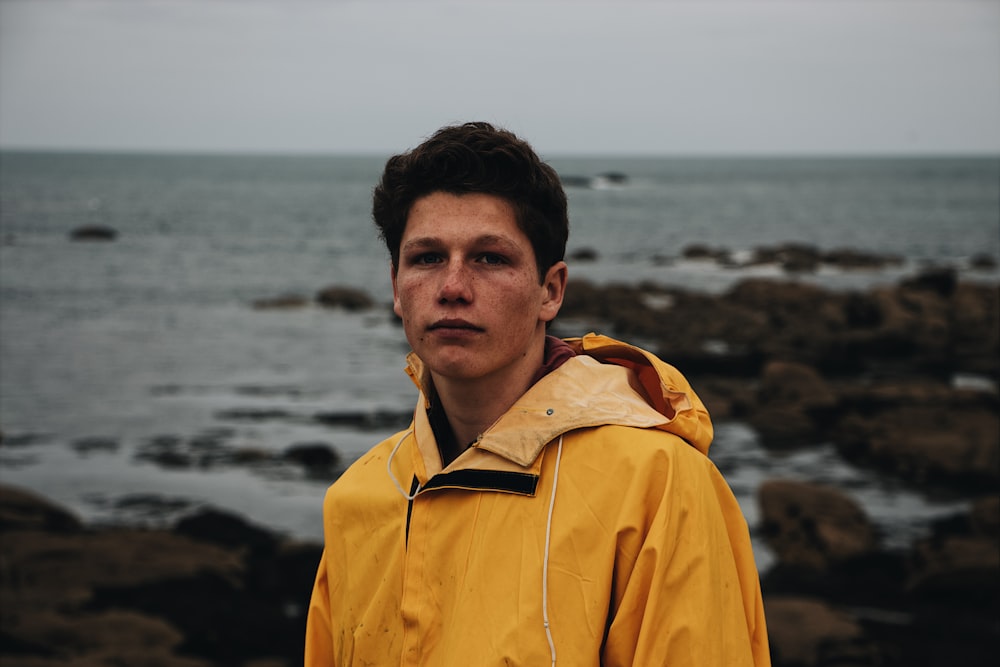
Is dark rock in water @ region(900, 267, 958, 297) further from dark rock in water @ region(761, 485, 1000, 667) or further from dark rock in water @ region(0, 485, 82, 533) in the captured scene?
dark rock in water @ region(0, 485, 82, 533)

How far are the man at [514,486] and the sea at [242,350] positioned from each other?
0.74m

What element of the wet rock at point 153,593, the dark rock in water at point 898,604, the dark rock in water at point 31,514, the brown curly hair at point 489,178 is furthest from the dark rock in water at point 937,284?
the brown curly hair at point 489,178

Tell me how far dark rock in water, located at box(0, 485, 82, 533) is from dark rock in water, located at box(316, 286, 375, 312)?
20132mm

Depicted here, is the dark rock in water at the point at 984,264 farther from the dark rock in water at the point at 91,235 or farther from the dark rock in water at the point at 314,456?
the dark rock in water at the point at 91,235

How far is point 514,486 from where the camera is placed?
2.26 m

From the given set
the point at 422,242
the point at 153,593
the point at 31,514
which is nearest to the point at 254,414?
the point at 31,514

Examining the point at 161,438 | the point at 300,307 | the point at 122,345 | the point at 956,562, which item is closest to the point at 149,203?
the point at 300,307

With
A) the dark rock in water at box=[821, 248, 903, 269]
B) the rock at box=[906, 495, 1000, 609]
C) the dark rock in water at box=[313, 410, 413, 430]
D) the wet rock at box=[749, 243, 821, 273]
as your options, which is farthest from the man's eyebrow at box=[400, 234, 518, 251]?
the dark rock in water at box=[821, 248, 903, 269]

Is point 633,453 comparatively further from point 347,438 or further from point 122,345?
point 122,345

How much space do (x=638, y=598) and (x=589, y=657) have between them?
173 mm

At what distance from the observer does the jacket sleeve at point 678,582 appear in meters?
2.05

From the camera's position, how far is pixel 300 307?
31156 millimetres

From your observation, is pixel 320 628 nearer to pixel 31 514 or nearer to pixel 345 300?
pixel 31 514

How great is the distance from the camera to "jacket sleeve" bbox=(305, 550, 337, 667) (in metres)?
2.70
